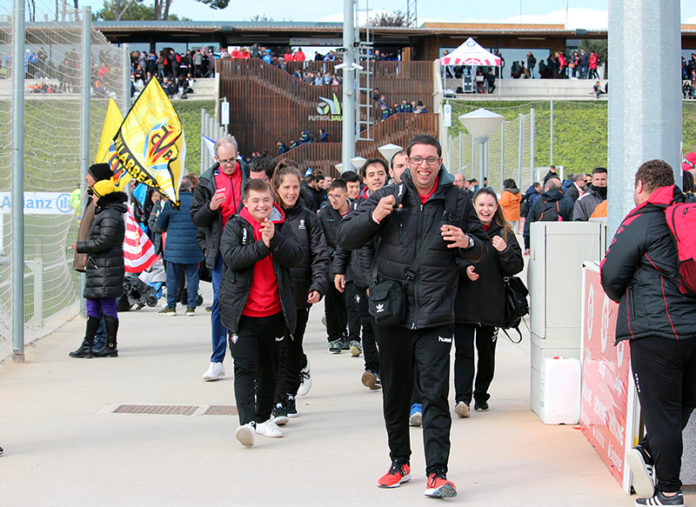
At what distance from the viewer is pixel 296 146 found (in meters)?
46.3

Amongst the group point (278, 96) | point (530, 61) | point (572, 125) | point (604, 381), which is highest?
point (530, 61)

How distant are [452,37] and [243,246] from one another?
51.9 metres

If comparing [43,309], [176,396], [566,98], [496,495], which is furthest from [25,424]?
[566,98]

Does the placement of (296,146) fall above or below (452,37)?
below

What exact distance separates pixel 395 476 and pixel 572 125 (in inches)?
1702

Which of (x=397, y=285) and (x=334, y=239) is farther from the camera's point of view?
(x=334, y=239)

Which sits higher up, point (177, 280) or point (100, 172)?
point (100, 172)

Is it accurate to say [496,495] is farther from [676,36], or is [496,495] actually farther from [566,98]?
[566,98]

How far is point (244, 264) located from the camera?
6.40 m

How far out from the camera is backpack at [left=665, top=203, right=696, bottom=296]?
479 centimetres

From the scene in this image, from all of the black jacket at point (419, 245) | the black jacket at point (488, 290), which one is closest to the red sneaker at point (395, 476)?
the black jacket at point (419, 245)

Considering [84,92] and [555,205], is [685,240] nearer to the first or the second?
[84,92]

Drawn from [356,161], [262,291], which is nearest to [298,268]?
[262,291]

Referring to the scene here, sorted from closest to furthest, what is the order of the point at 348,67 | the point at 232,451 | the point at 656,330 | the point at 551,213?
the point at 656,330
the point at 232,451
the point at 551,213
the point at 348,67
